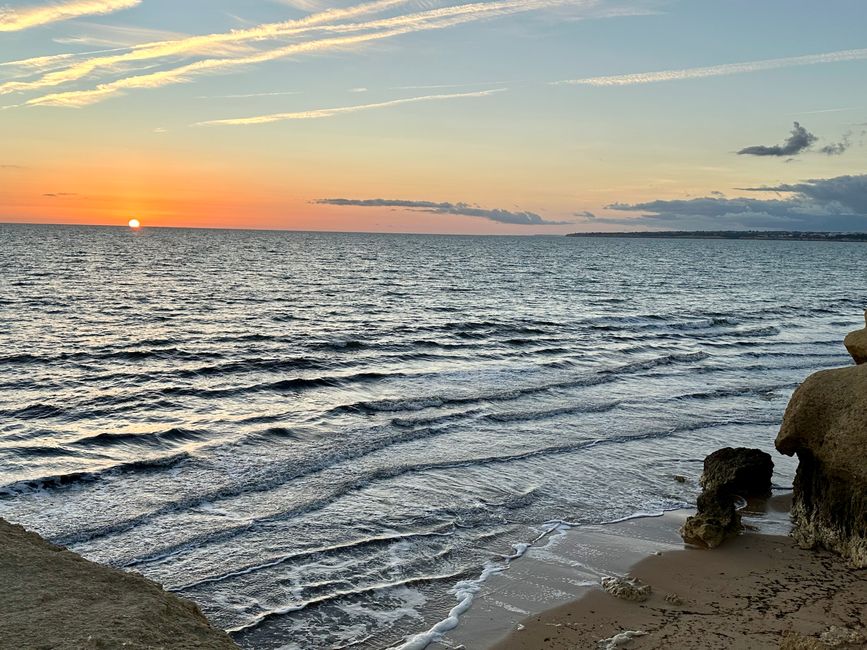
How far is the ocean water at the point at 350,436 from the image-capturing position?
9562 mm

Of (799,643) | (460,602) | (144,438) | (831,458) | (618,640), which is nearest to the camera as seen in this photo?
(799,643)

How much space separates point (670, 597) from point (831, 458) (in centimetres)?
318

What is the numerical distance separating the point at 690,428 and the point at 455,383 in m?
7.21

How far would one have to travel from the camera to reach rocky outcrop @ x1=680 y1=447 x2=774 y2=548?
34.7 feet

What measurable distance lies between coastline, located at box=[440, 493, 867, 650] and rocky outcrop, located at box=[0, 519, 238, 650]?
3.33 m

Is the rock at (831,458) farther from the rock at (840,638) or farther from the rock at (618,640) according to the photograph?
the rock at (618,640)

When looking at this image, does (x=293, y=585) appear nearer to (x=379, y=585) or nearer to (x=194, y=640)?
(x=379, y=585)

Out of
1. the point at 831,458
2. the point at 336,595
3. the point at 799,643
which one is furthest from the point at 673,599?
the point at 336,595

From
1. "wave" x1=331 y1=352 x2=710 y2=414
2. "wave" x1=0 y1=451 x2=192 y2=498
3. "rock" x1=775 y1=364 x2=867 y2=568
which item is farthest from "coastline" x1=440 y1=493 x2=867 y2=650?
"wave" x1=331 y1=352 x2=710 y2=414

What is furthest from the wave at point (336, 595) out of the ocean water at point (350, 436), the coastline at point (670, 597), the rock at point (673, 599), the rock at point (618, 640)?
the rock at point (673, 599)

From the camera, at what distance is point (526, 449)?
15.6 m

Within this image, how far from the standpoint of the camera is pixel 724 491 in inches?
454

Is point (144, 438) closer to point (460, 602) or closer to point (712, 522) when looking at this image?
point (460, 602)

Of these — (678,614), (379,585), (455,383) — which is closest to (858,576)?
(678,614)
